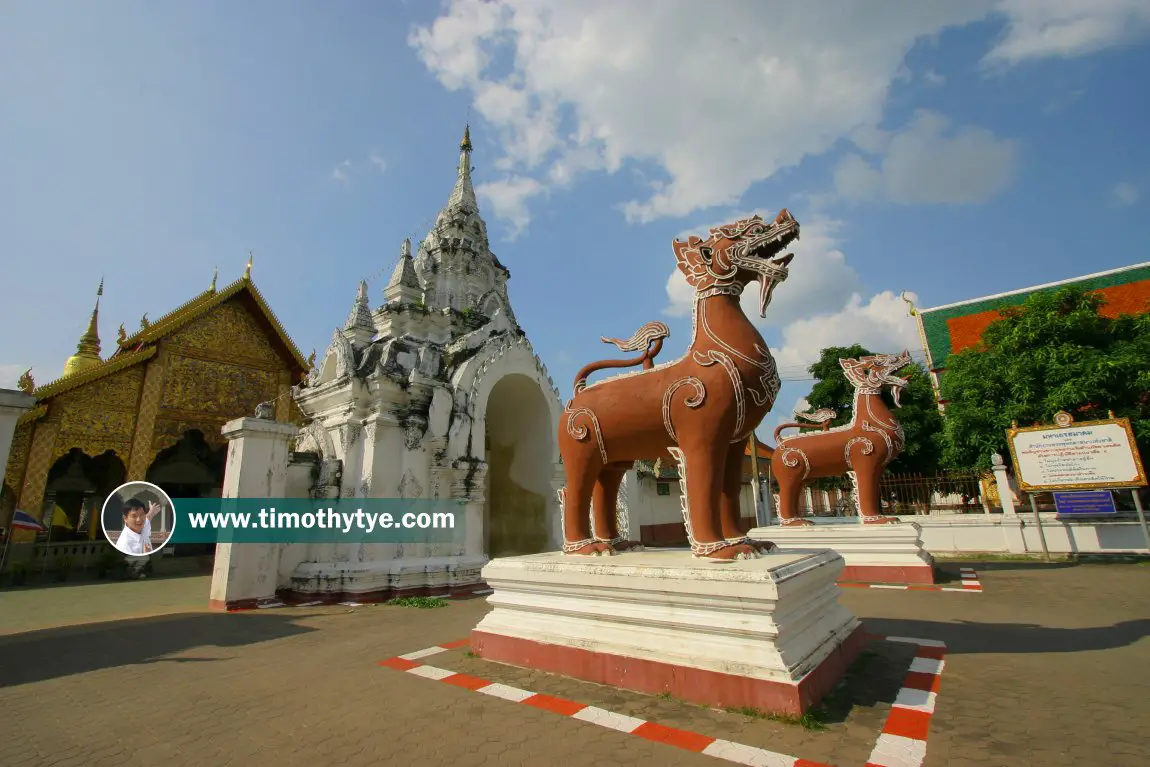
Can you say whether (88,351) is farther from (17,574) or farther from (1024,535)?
(1024,535)

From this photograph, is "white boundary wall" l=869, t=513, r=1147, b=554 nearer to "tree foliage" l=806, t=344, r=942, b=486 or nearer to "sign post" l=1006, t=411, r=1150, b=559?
"sign post" l=1006, t=411, r=1150, b=559

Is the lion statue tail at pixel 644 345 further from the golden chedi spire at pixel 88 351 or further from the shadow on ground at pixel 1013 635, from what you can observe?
the golden chedi spire at pixel 88 351

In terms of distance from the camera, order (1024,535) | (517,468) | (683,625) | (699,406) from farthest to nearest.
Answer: (1024,535), (517,468), (699,406), (683,625)

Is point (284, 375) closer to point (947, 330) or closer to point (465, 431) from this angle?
point (465, 431)

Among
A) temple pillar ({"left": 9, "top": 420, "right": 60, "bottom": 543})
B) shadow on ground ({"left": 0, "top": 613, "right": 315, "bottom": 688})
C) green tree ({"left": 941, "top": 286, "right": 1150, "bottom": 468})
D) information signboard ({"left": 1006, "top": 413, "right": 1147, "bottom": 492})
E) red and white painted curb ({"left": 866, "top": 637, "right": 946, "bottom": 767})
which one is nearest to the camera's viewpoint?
red and white painted curb ({"left": 866, "top": 637, "right": 946, "bottom": 767})

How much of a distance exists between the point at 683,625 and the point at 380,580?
6539mm

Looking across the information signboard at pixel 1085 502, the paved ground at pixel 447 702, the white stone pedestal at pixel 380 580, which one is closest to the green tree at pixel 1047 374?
the information signboard at pixel 1085 502

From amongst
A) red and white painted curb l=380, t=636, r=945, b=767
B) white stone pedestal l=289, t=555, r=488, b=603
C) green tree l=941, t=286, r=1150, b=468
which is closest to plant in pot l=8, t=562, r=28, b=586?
white stone pedestal l=289, t=555, r=488, b=603

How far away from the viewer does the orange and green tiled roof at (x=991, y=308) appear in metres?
20.1

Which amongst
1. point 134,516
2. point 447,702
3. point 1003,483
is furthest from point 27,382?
point 1003,483

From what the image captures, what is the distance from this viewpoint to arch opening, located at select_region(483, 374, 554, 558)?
1241 cm

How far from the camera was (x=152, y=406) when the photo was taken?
1648cm

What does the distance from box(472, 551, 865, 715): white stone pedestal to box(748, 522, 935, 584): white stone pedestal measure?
4.86 m

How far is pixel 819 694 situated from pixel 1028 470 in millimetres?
12247
